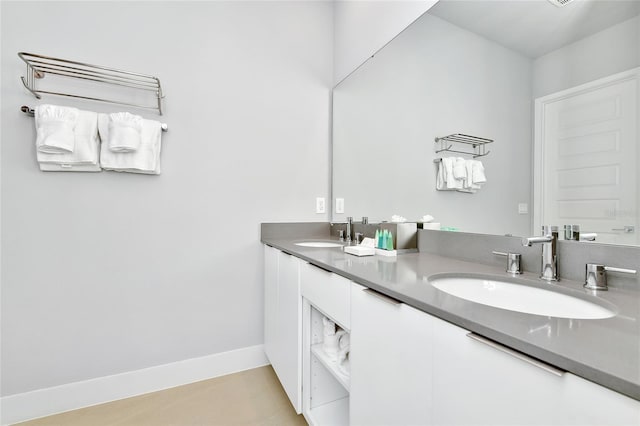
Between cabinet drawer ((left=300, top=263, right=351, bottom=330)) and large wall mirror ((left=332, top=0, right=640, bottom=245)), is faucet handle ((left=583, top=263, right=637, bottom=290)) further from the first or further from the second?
cabinet drawer ((left=300, top=263, right=351, bottom=330))

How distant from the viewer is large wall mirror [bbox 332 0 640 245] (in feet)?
2.40

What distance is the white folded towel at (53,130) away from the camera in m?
1.29

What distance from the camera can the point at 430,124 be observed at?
1.35m

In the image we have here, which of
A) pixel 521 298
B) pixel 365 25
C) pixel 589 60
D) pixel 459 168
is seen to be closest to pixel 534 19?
pixel 589 60

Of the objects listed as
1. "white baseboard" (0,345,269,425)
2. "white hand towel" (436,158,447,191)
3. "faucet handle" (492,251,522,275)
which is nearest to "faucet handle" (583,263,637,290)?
"faucet handle" (492,251,522,275)

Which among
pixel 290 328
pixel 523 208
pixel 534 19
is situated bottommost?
pixel 290 328

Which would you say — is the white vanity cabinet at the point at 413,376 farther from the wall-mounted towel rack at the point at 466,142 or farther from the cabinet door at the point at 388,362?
the wall-mounted towel rack at the point at 466,142

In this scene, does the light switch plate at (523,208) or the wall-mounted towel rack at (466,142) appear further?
the wall-mounted towel rack at (466,142)

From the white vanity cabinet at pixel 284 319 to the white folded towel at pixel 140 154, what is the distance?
803mm

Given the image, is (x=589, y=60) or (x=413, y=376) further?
(x=589, y=60)

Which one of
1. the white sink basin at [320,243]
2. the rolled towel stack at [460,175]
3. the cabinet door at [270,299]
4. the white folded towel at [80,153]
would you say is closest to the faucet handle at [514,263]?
Result: the rolled towel stack at [460,175]

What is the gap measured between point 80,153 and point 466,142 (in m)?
1.77

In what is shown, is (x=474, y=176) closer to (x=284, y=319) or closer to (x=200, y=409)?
(x=284, y=319)

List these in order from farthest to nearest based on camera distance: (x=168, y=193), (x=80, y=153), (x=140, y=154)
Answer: (x=168, y=193) → (x=140, y=154) → (x=80, y=153)
